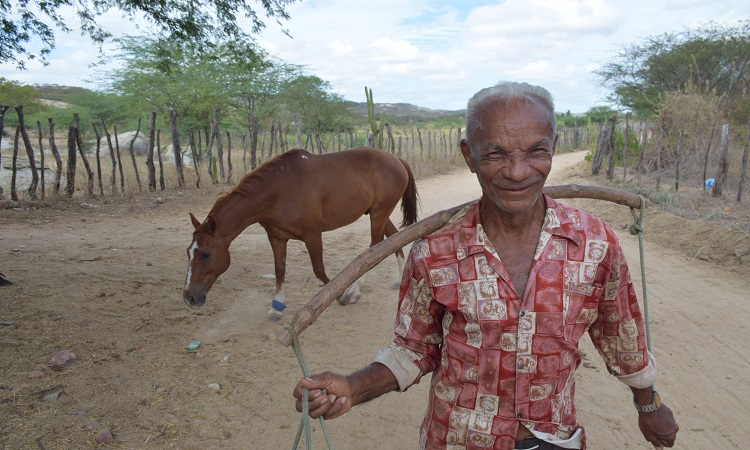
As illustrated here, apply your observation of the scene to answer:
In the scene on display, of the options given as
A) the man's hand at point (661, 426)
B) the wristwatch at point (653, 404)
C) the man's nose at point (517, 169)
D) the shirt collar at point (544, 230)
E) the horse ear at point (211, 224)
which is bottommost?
the man's hand at point (661, 426)

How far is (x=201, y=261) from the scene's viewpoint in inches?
173

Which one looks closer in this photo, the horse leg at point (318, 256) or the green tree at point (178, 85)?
the horse leg at point (318, 256)

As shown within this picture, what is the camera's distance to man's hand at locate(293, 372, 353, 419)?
1306mm

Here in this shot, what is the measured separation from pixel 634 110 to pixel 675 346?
866 inches

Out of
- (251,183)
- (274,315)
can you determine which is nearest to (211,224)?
(251,183)

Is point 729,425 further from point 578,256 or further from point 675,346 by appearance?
point 578,256

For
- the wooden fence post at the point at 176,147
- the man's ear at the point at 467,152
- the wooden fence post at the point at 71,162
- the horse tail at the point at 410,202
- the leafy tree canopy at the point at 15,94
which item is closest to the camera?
the man's ear at the point at 467,152

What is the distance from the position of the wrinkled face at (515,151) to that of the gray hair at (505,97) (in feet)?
0.06

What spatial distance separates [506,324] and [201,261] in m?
3.61

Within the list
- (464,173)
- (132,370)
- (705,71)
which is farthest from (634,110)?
(132,370)

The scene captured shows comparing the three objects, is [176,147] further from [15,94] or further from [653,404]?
[653,404]

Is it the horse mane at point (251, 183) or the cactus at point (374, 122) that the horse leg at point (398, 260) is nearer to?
the horse mane at point (251, 183)

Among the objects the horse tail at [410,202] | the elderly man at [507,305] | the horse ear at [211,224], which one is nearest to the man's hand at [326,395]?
the elderly man at [507,305]

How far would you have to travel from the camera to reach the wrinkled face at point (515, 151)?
1355mm
